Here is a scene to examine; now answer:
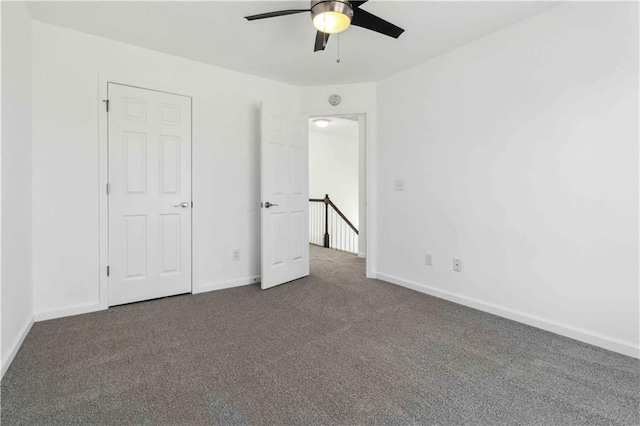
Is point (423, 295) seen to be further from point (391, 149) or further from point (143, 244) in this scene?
point (143, 244)

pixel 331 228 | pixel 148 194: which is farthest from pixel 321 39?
pixel 331 228

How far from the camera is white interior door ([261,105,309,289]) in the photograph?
357 cm

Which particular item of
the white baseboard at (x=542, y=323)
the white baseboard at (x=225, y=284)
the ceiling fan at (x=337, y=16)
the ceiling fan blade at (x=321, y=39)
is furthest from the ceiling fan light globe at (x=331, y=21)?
the white baseboard at (x=225, y=284)

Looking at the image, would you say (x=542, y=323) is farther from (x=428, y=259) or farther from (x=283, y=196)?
(x=283, y=196)

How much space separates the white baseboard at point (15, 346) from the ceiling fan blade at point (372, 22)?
2985 mm

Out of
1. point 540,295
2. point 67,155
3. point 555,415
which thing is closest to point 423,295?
point 540,295

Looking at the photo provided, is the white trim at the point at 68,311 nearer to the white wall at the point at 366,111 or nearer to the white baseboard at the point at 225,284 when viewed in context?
the white baseboard at the point at 225,284

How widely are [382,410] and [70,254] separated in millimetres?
2767

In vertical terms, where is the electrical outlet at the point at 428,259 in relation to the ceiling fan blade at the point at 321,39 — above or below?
below

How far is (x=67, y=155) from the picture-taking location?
108 inches

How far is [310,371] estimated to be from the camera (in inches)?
75.7

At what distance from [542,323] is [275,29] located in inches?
125

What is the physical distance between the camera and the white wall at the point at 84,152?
2.66m

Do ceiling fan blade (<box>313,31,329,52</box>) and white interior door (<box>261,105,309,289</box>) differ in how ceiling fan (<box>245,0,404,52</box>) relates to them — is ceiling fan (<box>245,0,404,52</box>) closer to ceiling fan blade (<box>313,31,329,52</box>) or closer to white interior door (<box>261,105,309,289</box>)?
ceiling fan blade (<box>313,31,329,52</box>)
